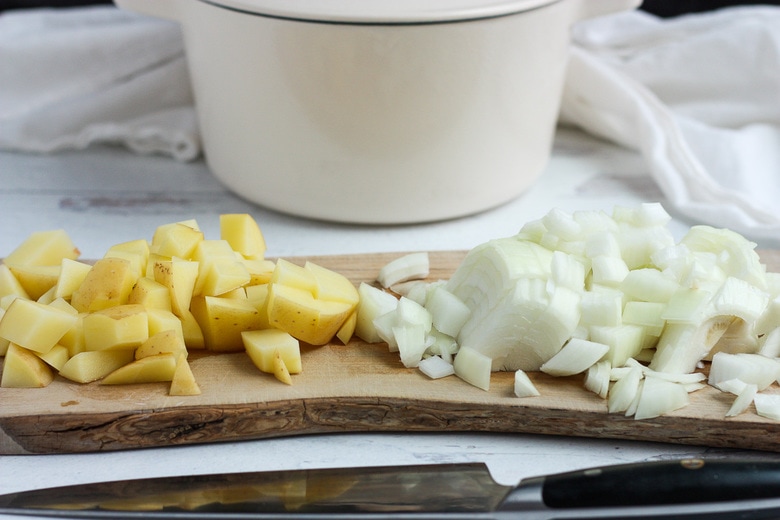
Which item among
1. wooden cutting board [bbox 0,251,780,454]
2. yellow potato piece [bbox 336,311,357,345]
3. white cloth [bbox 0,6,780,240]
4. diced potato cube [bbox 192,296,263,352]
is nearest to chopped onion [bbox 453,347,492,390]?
wooden cutting board [bbox 0,251,780,454]

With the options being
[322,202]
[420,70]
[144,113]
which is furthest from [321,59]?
[144,113]

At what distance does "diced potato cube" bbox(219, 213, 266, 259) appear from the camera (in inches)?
47.8

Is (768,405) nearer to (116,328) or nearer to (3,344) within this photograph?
(116,328)

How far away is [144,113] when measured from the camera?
1862 mm

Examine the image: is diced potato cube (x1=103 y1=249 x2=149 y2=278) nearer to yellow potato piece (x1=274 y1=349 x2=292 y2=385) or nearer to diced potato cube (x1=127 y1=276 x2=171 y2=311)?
diced potato cube (x1=127 y1=276 x2=171 y2=311)

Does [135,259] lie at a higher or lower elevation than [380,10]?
lower

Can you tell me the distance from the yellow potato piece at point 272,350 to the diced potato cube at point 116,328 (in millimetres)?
125

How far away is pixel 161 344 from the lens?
1035mm

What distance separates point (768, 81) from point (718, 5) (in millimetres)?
455

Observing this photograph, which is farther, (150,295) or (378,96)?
(378,96)

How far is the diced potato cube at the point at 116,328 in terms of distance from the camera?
1011 mm

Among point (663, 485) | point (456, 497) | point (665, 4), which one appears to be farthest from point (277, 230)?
→ point (665, 4)

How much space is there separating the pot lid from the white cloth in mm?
561

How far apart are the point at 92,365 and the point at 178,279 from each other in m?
0.14
